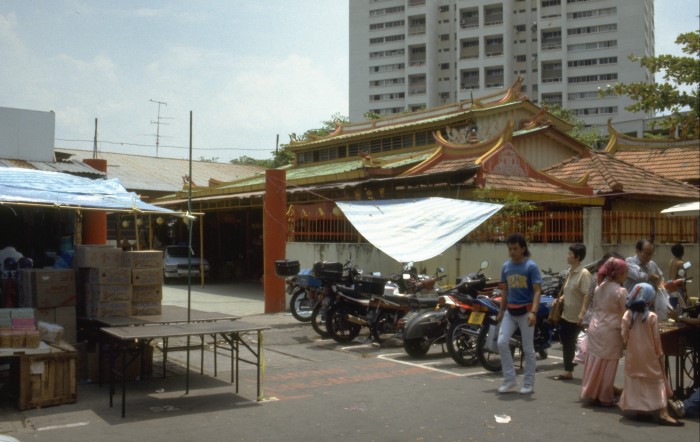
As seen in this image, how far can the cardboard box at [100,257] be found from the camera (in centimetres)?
900

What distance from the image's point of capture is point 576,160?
20328 mm

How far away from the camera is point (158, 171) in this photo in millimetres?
37938

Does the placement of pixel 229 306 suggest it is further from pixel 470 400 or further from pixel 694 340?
pixel 694 340

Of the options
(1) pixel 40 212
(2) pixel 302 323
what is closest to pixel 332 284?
(2) pixel 302 323

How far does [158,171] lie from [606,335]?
1329 inches

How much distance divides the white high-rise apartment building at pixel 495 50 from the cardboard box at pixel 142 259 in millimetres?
55474

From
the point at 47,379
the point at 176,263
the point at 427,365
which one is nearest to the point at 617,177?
the point at 427,365

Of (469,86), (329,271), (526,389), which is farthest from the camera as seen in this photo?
(469,86)

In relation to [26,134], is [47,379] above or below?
below

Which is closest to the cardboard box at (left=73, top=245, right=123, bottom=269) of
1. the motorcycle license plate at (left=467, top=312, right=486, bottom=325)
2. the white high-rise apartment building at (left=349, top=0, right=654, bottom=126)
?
the motorcycle license plate at (left=467, top=312, right=486, bottom=325)

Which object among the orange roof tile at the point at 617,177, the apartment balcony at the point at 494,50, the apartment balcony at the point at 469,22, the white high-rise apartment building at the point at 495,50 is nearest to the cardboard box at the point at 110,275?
the orange roof tile at the point at 617,177

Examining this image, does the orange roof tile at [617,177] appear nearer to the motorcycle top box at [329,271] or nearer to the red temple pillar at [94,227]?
the motorcycle top box at [329,271]

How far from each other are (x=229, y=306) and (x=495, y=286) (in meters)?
8.40

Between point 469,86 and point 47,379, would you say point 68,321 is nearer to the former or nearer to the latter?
point 47,379
